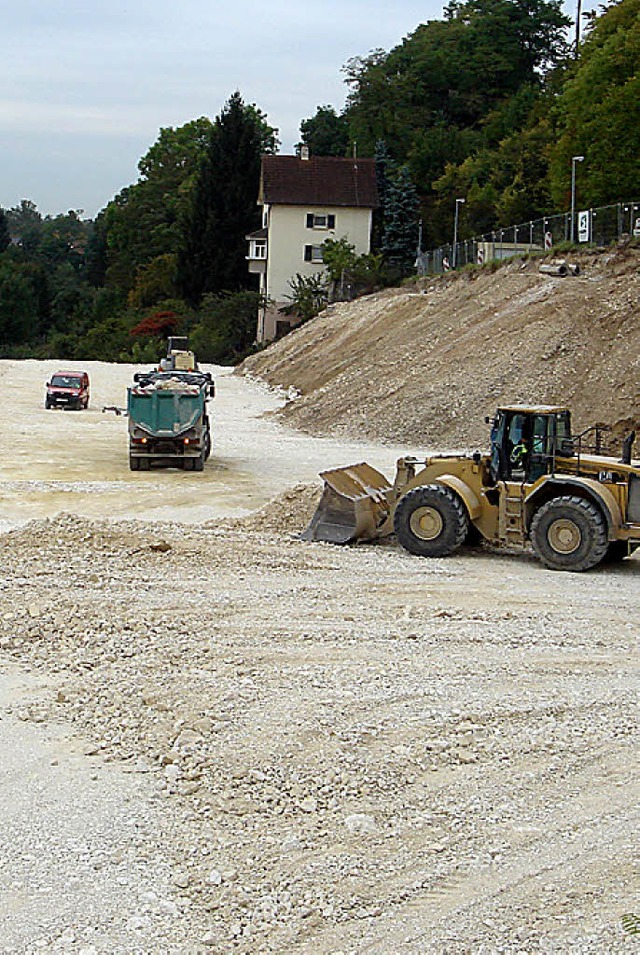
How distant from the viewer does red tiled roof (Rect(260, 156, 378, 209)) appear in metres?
73.4

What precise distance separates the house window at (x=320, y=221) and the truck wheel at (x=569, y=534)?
193 ft

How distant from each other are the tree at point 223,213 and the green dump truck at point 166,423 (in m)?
55.5

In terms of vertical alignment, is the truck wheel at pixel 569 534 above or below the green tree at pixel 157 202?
below

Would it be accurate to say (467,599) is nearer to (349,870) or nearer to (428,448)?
(349,870)

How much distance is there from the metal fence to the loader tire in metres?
23.8

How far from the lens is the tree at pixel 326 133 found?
104m

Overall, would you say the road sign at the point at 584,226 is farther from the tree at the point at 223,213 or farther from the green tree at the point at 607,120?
the tree at the point at 223,213

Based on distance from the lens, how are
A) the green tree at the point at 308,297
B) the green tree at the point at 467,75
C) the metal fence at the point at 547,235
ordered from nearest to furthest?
the metal fence at the point at 547,235 < the green tree at the point at 308,297 < the green tree at the point at 467,75

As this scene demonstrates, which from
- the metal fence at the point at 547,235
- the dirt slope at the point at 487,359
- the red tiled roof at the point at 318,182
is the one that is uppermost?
the red tiled roof at the point at 318,182

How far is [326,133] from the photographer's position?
344ft

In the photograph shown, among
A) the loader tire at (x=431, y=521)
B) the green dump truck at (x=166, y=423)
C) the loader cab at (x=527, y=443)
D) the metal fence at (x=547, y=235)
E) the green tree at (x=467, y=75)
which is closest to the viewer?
the loader cab at (x=527, y=443)

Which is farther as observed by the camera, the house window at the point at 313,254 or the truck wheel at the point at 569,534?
the house window at the point at 313,254

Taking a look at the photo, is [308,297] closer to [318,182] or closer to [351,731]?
[318,182]

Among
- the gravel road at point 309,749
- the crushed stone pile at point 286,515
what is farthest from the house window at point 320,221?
the gravel road at point 309,749
